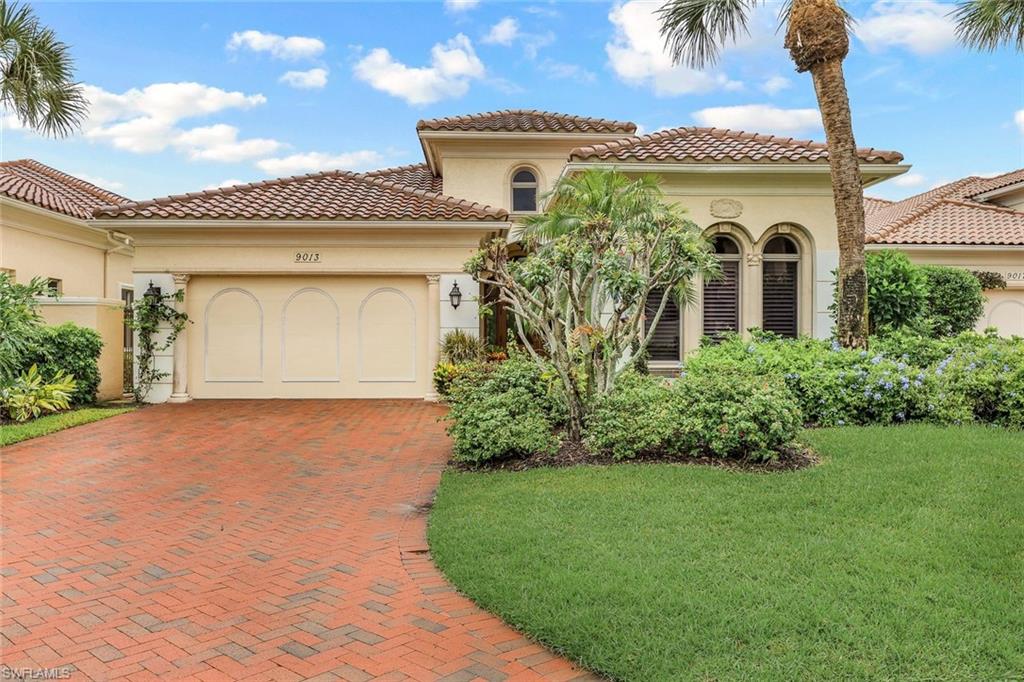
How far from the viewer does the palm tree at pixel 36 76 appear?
13.9m

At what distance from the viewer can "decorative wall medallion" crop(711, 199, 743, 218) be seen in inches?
550

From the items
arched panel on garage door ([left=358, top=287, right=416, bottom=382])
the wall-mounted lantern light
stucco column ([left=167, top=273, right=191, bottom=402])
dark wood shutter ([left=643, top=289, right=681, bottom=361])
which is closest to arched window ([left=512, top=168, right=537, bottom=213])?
the wall-mounted lantern light

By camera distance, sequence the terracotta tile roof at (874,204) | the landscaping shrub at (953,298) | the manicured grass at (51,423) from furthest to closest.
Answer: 1. the terracotta tile roof at (874,204)
2. the landscaping shrub at (953,298)
3. the manicured grass at (51,423)

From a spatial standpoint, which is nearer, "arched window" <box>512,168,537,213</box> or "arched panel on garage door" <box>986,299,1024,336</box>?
"arched panel on garage door" <box>986,299,1024,336</box>

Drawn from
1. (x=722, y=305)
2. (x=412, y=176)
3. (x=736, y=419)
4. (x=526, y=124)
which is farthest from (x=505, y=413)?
(x=412, y=176)

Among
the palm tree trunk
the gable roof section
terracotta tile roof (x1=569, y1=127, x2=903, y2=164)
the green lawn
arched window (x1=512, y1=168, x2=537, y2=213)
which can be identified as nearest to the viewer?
the green lawn

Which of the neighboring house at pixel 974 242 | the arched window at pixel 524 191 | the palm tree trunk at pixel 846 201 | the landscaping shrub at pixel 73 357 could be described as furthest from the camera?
the arched window at pixel 524 191

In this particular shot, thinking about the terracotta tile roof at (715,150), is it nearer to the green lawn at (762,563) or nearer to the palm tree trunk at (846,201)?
the palm tree trunk at (846,201)

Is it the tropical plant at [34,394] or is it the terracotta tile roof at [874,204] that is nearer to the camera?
the tropical plant at [34,394]

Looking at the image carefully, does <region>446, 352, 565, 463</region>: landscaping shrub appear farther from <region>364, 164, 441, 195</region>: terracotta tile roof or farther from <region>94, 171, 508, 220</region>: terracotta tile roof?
<region>364, 164, 441, 195</region>: terracotta tile roof

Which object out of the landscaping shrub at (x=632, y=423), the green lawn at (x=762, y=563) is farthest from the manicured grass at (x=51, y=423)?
the landscaping shrub at (x=632, y=423)

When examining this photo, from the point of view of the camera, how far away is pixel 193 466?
28.7 feet

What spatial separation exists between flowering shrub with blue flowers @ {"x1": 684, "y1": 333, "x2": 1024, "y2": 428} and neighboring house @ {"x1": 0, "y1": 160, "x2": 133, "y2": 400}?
12.6 metres

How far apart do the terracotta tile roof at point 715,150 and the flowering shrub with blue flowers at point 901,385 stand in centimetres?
501
